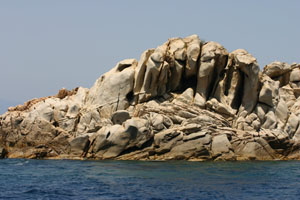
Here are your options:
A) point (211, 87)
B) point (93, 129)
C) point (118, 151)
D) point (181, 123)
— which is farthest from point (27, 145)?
point (211, 87)

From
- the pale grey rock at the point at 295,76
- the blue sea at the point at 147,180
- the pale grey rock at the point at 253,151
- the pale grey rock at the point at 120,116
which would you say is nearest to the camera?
the blue sea at the point at 147,180

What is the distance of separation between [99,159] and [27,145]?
9307 mm

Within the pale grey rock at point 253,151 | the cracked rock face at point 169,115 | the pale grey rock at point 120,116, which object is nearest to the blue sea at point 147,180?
the pale grey rock at point 253,151

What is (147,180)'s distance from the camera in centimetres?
3584

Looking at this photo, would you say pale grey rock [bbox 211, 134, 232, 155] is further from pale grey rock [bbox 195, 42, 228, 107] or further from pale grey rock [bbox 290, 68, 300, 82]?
pale grey rock [bbox 290, 68, 300, 82]

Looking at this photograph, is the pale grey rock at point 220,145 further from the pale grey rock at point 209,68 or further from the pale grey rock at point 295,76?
the pale grey rock at point 295,76

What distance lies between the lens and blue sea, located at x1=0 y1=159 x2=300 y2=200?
30703 millimetres

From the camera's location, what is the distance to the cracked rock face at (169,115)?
48000 millimetres

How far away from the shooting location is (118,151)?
4781 centimetres

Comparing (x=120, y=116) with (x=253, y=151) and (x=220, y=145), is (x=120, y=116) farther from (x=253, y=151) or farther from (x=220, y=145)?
(x=253, y=151)

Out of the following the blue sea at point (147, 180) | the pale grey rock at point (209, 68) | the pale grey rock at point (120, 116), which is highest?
the pale grey rock at point (209, 68)

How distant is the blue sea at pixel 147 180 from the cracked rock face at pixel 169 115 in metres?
2.54

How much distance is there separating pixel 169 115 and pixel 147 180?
1654cm

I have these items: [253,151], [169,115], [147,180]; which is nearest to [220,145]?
[253,151]
